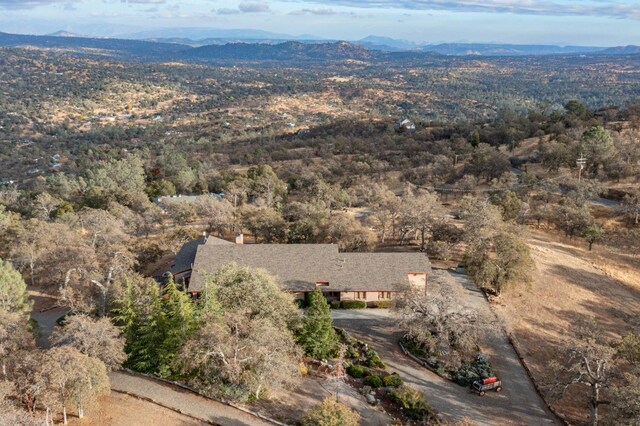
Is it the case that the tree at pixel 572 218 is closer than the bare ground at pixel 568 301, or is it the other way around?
the bare ground at pixel 568 301

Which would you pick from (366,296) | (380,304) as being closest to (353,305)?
(366,296)

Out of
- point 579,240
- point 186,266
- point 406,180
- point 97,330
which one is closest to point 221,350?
point 97,330

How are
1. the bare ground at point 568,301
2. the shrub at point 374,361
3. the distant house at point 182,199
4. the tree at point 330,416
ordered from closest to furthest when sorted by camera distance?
1. the tree at point 330,416
2. the shrub at point 374,361
3. the bare ground at point 568,301
4. the distant house at point 182,199

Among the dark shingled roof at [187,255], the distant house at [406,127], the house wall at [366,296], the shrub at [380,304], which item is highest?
the distant house at [406,127]

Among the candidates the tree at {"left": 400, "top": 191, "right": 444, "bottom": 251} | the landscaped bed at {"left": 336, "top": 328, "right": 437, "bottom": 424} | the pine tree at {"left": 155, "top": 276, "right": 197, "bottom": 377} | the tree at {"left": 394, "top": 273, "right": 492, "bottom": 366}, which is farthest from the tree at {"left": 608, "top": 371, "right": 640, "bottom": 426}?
the tree at {"left": 400, "top": 191, "right": 444, "bottom": 251}

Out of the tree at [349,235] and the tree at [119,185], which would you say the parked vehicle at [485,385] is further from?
the tree at [119,185]

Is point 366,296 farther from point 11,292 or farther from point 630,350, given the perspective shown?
point 11,292

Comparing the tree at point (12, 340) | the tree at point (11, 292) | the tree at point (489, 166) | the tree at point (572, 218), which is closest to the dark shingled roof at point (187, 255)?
the tree at point (11, 292)
